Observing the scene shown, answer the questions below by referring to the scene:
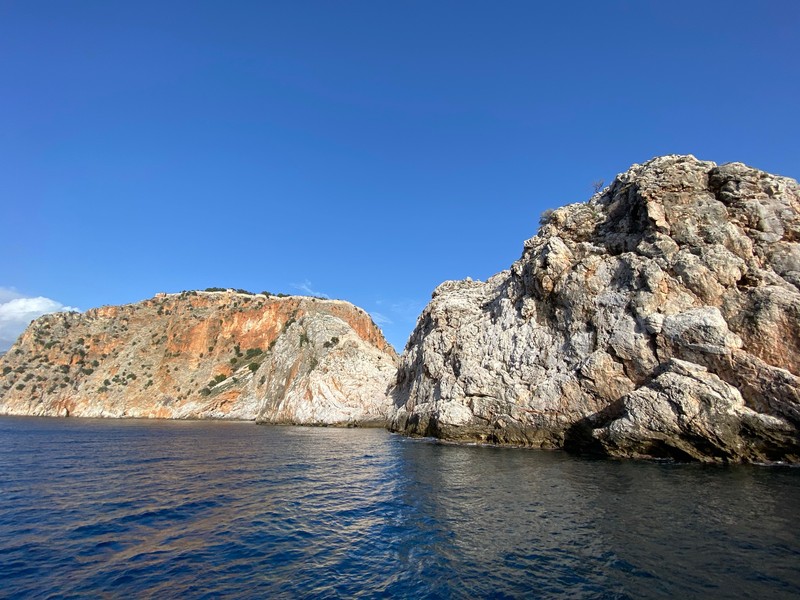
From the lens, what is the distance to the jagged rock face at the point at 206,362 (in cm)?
8162

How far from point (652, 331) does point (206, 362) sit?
340 feet

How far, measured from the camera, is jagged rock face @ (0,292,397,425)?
81.6 metres

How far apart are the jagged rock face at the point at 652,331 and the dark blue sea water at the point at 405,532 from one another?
147 inches

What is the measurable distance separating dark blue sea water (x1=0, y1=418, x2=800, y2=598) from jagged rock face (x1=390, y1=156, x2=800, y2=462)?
3.75 m

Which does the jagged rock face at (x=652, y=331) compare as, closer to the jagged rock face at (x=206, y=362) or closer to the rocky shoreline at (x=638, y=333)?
the rocky shoreline at (x=638, y=333)

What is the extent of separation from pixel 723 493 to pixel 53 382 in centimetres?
13057

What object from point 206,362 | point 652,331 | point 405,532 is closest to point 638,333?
point 652,331

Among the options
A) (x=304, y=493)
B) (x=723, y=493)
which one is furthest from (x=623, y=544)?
(x=304, y=493)

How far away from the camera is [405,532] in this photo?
50.9ft

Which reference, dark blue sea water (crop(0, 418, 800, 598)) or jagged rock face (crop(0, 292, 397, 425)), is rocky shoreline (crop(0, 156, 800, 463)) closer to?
dark blue sea water (crop(0, 418, 800, 598))

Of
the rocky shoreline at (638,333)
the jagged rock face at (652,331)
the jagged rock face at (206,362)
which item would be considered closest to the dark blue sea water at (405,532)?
the rocky shoreline at (638,333)

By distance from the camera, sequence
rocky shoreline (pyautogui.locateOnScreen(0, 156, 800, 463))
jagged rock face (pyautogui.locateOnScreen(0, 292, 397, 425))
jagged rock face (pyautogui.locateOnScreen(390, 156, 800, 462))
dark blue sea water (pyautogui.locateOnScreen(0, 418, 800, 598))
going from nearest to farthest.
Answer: dark blue sea water (pyautogui.locateOnScreen(0, 418, 800, 598)) < jagged rock face (pyautogui.locateOnScreen(390, 156, 800, 462)) < rocky shoreline (pyautogui.locateOnScreen(0, 156, 800, 463)) < jagged rock face (pyautogui.locateOnScreen(0, 292, 397, 425))

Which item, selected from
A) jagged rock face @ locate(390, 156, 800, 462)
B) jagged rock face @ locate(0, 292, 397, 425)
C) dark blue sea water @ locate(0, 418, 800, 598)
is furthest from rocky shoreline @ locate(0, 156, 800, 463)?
jagged rock face @ locate(0, 292, 397, 425)

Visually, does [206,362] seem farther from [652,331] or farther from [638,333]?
[652,331]
